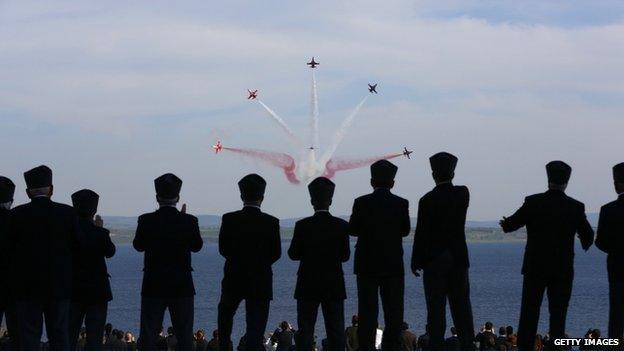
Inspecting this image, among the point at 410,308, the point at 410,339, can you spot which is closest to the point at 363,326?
the point at 410,339

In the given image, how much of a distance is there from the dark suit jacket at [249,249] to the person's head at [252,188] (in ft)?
0.41

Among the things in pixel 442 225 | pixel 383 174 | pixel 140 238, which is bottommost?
pixel 140 238

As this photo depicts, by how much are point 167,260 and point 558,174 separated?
610 cm

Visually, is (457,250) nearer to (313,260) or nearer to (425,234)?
(425,234)

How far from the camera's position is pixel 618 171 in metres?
15.7

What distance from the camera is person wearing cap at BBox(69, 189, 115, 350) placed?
1596cm

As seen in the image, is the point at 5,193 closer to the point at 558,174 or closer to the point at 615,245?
the point at 558,174

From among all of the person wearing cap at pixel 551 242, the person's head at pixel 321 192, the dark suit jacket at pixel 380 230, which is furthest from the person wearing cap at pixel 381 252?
the person wearing cap at pixel 551 242

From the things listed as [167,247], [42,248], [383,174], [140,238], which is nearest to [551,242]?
[383,174]

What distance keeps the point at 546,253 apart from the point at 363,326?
3.11 metres

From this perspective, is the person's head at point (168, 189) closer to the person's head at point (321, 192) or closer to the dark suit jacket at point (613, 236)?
the person's head at point (321, 192)

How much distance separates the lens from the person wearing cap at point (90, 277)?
1596 centimetres

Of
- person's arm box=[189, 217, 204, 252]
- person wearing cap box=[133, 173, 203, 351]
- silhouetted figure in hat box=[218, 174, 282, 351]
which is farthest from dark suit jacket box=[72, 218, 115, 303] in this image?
silhouetted figure in hat box=[218, 174, 282, 351]

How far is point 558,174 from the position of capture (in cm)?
1545
